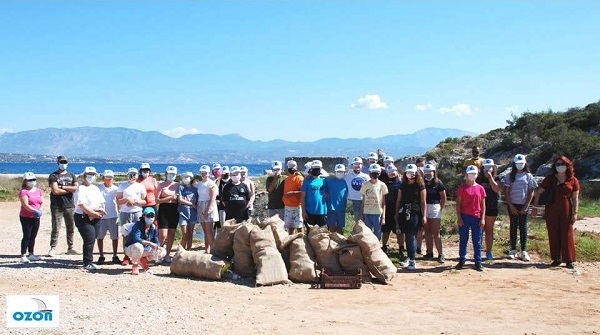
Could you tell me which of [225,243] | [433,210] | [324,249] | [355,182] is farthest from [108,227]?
[433,210]

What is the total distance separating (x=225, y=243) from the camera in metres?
9.38

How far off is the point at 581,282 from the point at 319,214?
4.40m

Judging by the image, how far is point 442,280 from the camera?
9.05m

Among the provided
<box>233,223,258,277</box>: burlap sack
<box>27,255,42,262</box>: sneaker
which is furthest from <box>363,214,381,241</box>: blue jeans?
<box>27,255,42,262</box>: sneaker

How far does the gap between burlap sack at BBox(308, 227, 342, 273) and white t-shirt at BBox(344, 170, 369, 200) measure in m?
1.64

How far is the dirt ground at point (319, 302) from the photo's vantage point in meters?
6.43

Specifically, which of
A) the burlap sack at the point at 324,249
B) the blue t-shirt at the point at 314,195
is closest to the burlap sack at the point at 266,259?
the burlap sack at the point at 324,249

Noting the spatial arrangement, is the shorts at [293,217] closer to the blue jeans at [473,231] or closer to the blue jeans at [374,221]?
the blue jeans at [374,221]

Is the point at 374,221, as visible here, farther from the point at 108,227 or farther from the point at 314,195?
the point at 108,227

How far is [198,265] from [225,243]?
2.03 ft

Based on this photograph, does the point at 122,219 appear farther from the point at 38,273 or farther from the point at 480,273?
the point at 480,273

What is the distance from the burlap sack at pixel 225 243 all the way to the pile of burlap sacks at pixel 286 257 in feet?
0.05

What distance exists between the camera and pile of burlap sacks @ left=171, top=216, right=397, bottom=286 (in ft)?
28.8

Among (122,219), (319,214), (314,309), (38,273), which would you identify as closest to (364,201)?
(319,214)
